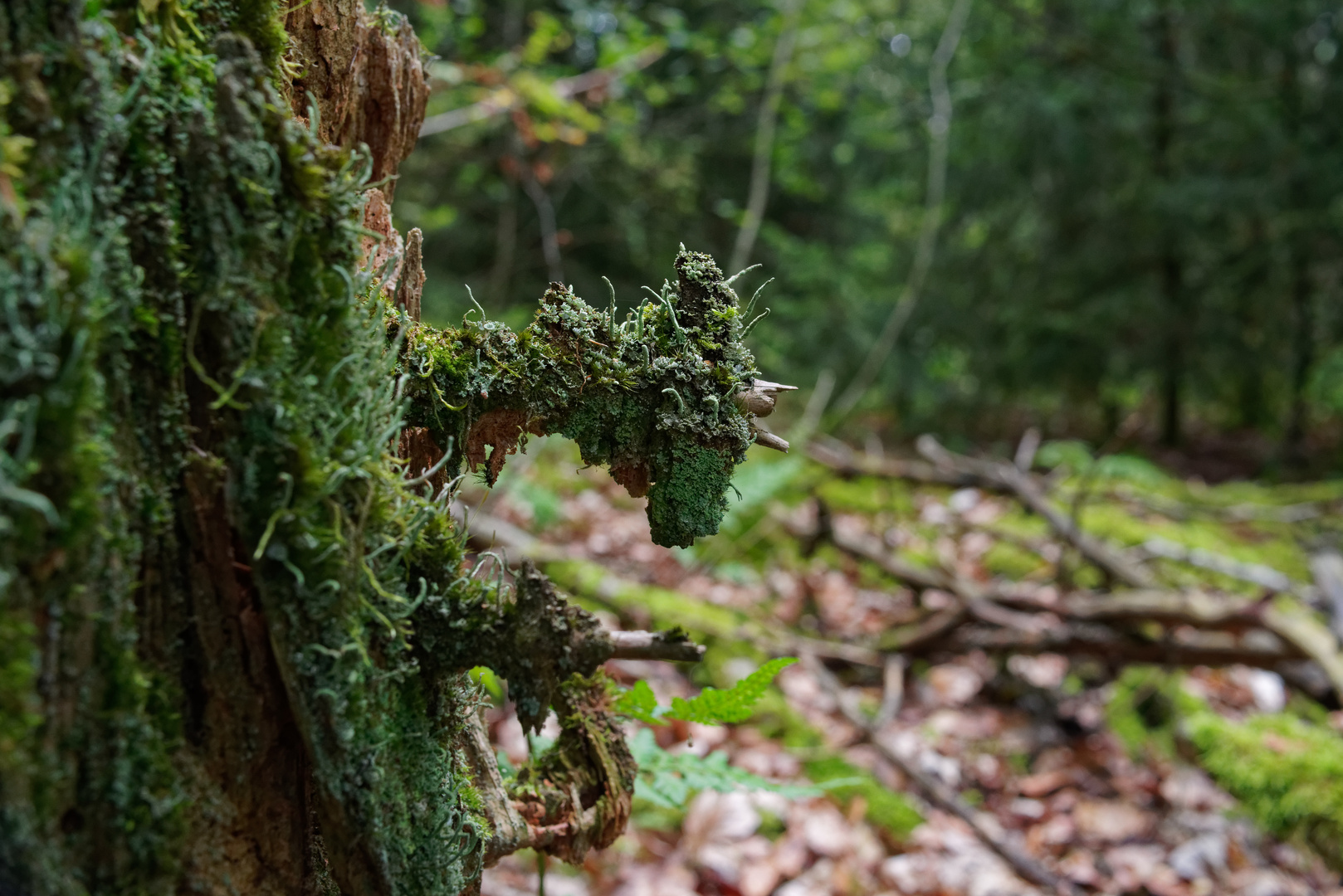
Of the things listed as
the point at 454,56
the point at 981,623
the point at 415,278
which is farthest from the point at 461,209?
the point at 415,278

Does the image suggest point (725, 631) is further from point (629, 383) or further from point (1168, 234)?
point (1168, 234)

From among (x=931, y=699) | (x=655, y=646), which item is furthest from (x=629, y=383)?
(x=931, y=699)

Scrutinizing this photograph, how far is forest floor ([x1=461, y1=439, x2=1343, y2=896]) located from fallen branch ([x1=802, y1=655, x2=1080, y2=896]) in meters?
0.01

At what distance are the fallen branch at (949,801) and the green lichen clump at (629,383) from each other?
245 cm

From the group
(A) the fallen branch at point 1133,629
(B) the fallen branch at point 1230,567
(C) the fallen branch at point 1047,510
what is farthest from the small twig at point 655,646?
(C) the fallen branch at point 1047,510

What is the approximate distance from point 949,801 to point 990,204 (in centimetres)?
991

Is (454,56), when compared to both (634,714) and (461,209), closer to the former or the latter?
(461,209)

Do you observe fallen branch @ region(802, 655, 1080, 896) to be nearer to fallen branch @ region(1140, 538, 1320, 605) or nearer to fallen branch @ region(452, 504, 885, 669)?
fallen branch @ region(452, 504, 885, 669)

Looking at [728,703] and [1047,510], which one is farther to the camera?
[1047,510]

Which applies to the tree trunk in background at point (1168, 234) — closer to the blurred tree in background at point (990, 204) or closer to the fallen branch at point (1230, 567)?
the blurred tree in background at point (990, 204)

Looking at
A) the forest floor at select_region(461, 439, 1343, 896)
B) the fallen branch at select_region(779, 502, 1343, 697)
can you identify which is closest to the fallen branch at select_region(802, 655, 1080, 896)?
the forest floor at select_region(461, 439, 1343, 896)

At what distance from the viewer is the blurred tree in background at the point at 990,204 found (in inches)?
309

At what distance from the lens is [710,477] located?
3.35 feet

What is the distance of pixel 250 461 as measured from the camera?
0.75 m
